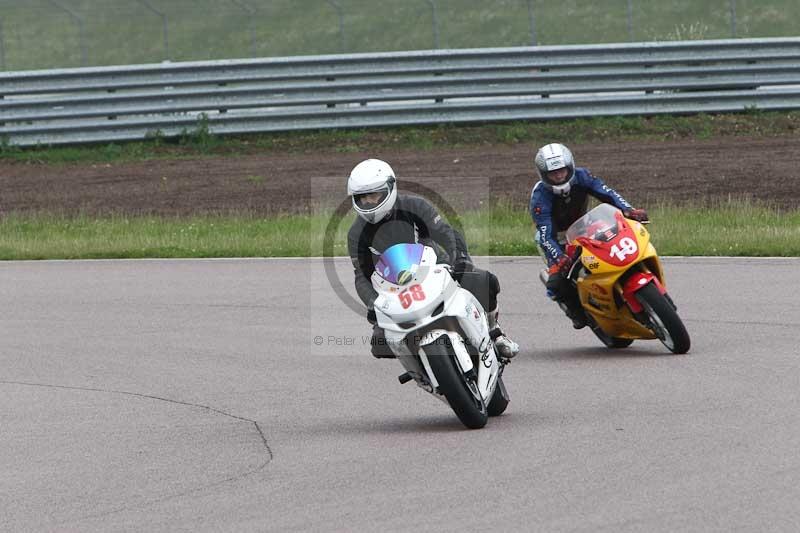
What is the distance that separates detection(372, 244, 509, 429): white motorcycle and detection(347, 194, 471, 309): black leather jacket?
1.57 ft

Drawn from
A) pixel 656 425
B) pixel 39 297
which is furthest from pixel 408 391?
pixel 39 297

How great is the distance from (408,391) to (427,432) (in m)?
1.48

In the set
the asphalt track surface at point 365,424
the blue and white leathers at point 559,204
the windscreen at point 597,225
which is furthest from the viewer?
the blue and white leathers at point 559,204

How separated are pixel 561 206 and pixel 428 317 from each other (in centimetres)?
355

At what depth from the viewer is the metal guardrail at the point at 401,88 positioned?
25.3 meters

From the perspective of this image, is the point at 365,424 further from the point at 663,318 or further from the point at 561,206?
the point at 561,206

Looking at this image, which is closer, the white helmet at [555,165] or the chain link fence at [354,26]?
the white helmet at [555,165]

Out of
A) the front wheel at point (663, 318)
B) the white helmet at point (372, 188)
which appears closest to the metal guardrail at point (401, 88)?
the front wheel at point (663, 318)

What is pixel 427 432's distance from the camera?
820 centimetres

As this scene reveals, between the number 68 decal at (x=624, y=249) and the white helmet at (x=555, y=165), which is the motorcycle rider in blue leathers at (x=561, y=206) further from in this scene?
the number 68 decal at (x=624, y=249)

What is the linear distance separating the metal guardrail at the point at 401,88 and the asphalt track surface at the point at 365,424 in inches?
458

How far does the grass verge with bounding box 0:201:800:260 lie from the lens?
16422 mm

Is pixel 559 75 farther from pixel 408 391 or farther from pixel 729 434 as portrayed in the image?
pixel 729 434

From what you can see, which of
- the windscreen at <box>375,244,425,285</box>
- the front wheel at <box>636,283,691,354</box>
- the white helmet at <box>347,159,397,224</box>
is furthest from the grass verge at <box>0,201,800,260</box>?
the windscreen at <box>375,244,425,285</box>
